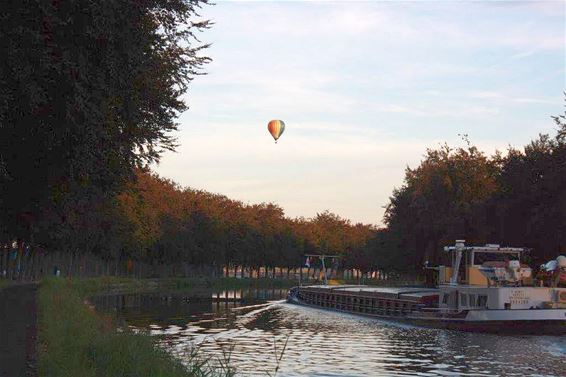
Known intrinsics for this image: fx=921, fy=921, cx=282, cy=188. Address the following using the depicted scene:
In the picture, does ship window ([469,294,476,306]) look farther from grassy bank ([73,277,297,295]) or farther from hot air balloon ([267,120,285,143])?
grassy bank ([73,277,297,295])

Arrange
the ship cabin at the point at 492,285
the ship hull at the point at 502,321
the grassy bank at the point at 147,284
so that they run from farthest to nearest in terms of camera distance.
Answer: the grassy bank at the point at 147,284 < the ship cabin at the point at 492,285 < the ship hull at the point at 502,321

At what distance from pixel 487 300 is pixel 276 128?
18.0 meters

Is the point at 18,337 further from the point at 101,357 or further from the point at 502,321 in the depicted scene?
the point at 502,321

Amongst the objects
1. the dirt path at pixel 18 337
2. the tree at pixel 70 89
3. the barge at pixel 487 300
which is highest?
the tree at pixel 70 89

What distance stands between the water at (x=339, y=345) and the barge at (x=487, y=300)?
1.26 meters

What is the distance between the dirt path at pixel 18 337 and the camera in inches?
805

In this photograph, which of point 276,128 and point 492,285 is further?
point 276,128

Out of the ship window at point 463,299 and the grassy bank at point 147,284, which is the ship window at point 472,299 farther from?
the grassy bank at point 147,284

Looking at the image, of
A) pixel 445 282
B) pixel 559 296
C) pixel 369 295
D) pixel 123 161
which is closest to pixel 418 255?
pixel 369 295

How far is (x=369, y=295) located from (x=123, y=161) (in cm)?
3823

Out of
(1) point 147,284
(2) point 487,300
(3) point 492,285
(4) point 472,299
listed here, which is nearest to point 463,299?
(4) point 472,299

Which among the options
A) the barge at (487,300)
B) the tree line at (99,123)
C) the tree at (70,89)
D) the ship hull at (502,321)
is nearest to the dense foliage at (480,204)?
the tree line at (99,123)

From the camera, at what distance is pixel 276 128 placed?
58.9 metres

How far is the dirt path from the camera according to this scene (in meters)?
20.4
